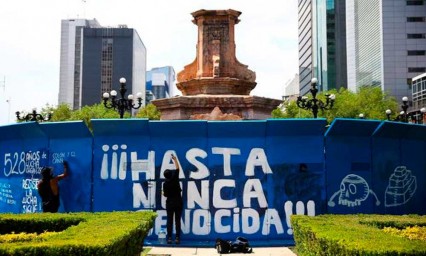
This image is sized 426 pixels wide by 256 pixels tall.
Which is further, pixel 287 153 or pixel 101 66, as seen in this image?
pixel 101 66

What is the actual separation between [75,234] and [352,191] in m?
7.84

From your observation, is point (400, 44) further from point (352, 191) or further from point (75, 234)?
point (75, 234)

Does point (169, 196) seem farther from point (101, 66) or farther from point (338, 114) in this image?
point (101, 66)

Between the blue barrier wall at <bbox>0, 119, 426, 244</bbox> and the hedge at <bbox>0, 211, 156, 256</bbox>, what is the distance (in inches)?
103

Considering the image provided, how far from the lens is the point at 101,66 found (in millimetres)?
165250

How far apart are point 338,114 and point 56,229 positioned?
5063cm

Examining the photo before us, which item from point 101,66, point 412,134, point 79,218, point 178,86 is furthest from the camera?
point 101,66

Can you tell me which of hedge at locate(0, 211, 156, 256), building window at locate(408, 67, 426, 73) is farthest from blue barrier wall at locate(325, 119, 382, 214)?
building window at locate(408, 67, 426, 73)

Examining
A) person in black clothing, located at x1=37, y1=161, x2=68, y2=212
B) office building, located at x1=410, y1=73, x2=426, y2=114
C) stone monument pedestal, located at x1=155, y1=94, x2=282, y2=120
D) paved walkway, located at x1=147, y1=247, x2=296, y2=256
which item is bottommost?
paved walkway, located at x1=147, y1=247, x2=296, y2=256

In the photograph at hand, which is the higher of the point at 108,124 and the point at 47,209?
the point at 108,124

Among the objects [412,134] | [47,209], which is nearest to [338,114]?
[412,134]

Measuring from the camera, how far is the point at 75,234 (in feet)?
25.7

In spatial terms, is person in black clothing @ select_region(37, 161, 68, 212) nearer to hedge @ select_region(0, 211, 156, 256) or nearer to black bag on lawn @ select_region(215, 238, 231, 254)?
hedge @ select_region(0, 211, 156, 256)

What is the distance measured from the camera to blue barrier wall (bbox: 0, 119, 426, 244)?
1321cm
